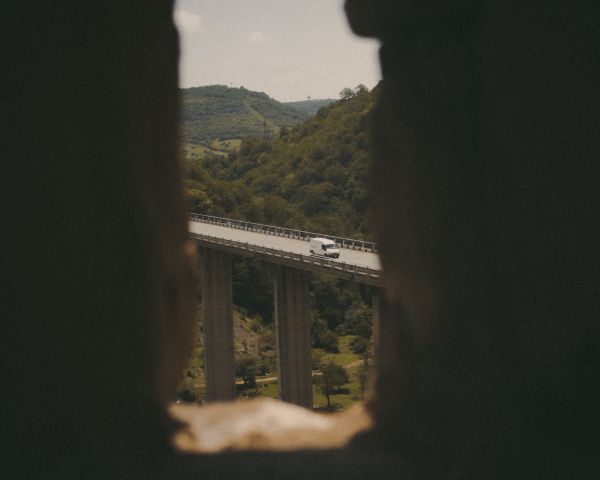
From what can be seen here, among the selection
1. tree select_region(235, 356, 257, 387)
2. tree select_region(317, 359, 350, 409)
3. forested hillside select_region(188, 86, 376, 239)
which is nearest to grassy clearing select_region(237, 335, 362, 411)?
tree select_region(317, 359, 350, 409)

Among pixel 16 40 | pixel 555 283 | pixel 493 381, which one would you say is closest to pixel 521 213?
pixel 555 283

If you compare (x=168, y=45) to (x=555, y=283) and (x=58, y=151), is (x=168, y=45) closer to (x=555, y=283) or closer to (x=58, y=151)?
(x=58, y=151)

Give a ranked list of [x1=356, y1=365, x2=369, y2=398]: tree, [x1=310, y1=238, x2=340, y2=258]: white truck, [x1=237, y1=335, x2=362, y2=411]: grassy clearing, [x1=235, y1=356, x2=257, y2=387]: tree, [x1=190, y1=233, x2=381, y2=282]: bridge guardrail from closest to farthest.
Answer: [x1=190, y1=233, x2=381, y2=282]: bridge guardrail
[x1=310, y1=238, x2=340, y2=258]: white truck
[x1=356, y1=365, x2=369, y2=398]: tree
[x1=237, y1=335, x2=362, y2=411]: grassy clearing
[x1=235, y1=356, x2=257, y2=387]: tree

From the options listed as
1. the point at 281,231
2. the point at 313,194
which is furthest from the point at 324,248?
the point at 313,194

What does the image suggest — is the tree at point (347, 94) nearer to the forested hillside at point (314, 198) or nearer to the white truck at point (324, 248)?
the forested hillside at point (314, 198)

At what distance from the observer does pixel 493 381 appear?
607 cm

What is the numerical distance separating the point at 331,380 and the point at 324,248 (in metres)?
11.0

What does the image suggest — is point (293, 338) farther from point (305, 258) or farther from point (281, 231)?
point (281, 231)

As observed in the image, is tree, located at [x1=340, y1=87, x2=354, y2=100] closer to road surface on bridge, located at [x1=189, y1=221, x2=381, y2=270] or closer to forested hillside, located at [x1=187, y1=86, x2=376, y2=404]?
forested hillside, located at [x1=187, y1=86, x2=376, y2=404]

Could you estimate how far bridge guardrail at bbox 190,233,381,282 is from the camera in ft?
111

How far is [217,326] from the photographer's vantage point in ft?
159

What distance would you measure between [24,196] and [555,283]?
168 inches

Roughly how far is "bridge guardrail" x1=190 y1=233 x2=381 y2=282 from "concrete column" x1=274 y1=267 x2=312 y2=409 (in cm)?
118

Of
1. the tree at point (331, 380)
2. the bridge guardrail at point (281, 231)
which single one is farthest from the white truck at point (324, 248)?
the tree at point (331, 380)
